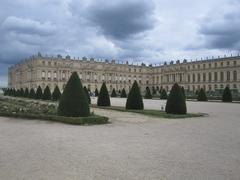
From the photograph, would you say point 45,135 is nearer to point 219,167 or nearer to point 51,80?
point 219,167

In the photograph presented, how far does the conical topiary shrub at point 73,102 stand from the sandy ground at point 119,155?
2912 mm

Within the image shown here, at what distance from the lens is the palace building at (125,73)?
75312mm

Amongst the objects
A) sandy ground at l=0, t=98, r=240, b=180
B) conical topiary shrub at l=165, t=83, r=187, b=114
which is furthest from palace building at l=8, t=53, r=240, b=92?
sandy ground at l=0, t=98, r=240, b=180

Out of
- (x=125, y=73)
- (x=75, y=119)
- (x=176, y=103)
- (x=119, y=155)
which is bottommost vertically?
(x=119, y=155)

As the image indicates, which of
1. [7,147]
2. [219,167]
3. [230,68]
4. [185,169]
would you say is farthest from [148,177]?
[230,68]

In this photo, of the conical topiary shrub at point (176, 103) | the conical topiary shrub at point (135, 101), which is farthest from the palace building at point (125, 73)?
the conical topiary shrub at point (176, 103)

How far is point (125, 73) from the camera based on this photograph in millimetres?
91750

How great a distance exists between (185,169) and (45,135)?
165 inches

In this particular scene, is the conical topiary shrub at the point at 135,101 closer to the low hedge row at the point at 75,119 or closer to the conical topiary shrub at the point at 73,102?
the conical topiary shrub at the point at 73,102

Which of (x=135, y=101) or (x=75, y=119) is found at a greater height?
(x=135, y=101)

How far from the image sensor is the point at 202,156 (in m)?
5.43

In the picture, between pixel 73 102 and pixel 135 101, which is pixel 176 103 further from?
pixel 73 102

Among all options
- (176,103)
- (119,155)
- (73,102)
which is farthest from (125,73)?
(119,155)

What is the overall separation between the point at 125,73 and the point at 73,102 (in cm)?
8088
